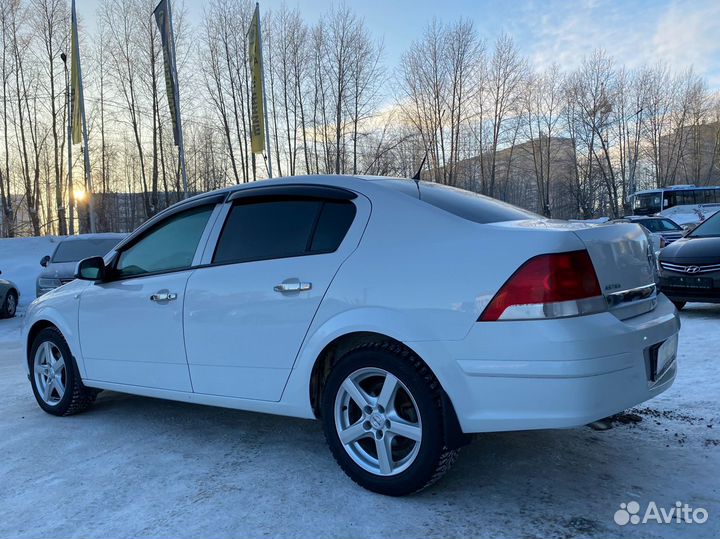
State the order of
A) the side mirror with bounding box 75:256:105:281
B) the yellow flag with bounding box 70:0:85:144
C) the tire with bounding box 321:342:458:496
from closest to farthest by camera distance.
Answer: the tire with bounding box 321:342:458:496 → the side mirror with bounding box 75:256:105:281 → the yellow flag with bounding box 70:0:85:144

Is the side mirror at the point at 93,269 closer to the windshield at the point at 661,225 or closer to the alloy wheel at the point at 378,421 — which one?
the alloy wheel at the point at 378,421

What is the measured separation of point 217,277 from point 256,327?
1.49 feet

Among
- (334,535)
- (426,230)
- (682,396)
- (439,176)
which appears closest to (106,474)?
(334,535)

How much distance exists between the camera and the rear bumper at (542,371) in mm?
2318

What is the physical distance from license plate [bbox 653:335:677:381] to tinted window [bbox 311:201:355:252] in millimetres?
1676

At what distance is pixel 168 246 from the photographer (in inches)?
151

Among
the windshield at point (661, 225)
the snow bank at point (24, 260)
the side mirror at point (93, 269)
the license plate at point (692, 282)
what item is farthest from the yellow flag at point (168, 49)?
the side mirror at point (93, 269)

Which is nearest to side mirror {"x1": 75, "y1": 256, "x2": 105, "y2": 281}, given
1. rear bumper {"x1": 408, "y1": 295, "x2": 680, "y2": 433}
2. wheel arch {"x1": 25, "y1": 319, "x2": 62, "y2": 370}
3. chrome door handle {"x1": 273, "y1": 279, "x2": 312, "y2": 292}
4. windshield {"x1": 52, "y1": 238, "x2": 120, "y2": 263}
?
wheel arch {"x1": 25, "y1": 319, "x2": 62, "y2": 370}

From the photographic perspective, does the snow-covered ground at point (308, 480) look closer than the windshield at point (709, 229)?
Yes

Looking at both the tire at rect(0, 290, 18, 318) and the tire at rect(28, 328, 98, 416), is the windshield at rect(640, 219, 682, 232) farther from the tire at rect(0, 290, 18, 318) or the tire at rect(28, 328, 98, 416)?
the tire at rect(28, 328, 98, 416)

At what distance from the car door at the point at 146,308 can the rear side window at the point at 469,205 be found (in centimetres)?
143

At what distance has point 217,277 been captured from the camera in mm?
3354

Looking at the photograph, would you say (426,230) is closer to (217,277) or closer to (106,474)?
(217,277)

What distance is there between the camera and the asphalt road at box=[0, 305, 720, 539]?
2486mm
